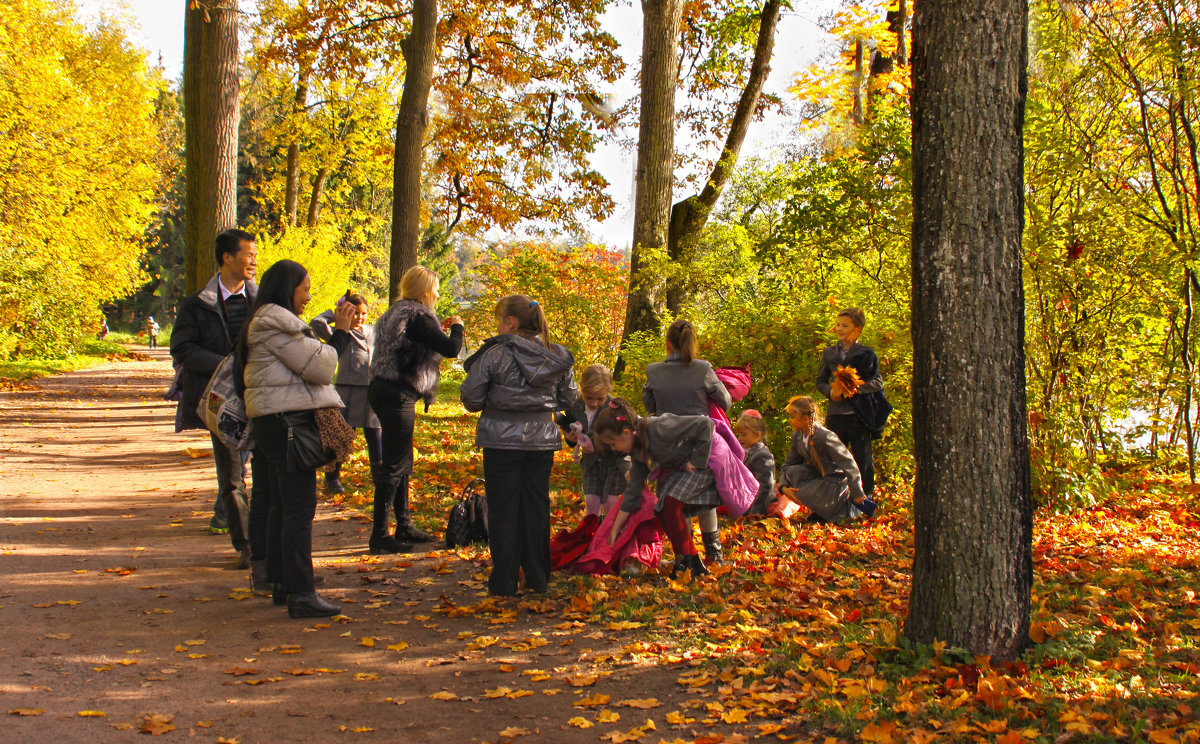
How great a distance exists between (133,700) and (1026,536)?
4.05 m

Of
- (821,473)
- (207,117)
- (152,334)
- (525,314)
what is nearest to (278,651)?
(525,314)

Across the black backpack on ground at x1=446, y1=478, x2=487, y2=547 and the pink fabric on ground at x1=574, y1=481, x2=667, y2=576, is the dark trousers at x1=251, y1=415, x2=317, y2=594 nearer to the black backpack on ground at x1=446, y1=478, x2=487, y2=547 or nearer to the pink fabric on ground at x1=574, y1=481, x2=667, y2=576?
the black backpack on ground at x1=446, y1=478, x2=487, y2=547

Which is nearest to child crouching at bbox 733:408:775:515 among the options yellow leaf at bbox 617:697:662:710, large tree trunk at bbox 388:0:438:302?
yellow leaf at bbox 617:697:662:710

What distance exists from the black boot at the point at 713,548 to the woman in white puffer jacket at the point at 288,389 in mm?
2549

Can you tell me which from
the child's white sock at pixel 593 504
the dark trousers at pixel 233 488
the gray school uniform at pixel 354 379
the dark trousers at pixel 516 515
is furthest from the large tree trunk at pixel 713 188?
the dark trousers at pixel 233 488

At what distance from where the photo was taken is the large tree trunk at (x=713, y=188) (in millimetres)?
13586

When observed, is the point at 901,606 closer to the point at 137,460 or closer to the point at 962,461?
the point at 962,461

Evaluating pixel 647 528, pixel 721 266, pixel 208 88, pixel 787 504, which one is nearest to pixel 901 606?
pixel 647 528

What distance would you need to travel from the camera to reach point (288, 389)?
519 centimetres

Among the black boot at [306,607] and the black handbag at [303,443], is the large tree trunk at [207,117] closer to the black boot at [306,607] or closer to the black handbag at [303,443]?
the black handbag at [303,443]

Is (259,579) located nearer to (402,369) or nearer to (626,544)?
(402,369)

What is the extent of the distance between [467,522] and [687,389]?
75.5 inches

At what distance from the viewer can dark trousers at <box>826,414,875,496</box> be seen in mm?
8141

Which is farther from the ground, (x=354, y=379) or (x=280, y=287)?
(x=280, y=287)
